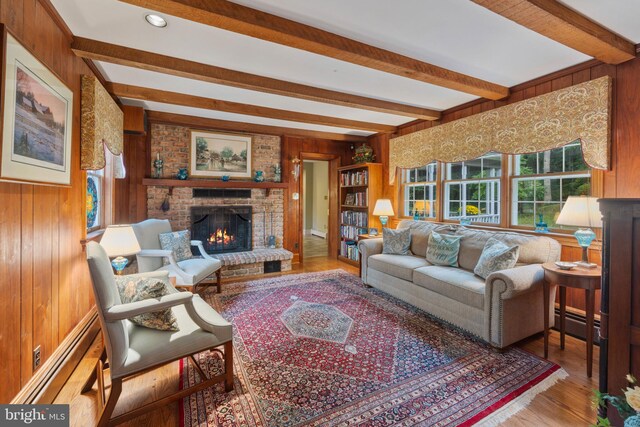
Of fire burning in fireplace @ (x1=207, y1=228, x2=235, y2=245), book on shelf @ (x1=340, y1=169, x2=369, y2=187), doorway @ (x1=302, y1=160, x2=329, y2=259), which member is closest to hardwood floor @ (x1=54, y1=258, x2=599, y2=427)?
fire burning in fireplace @ (x1=207, y1=228, x2=235, y2=245)

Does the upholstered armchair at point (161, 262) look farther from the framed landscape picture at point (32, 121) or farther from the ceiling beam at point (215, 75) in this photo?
the ceiling beam at point (215, 75)

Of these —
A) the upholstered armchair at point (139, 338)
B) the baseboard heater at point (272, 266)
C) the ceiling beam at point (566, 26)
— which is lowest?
the baseboard heater at point (272, 266)

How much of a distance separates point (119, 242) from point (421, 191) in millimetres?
4241

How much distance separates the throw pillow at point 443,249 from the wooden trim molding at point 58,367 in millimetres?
3508

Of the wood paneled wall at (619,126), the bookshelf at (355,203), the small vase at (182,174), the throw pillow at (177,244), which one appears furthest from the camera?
the bookshelf at (355,203)

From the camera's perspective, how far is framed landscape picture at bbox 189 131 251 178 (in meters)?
4.75

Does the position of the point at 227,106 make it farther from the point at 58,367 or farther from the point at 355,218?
the point at 58,367

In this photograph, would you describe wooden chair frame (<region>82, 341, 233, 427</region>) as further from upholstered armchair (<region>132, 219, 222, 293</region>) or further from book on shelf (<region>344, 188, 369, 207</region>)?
book on shelf (<region>344, 188, 369, 207</region>)

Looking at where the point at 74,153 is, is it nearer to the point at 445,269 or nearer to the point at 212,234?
the point at 212,234

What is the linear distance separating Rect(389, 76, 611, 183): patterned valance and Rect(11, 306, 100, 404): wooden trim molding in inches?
178

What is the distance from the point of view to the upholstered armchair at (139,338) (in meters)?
1.56

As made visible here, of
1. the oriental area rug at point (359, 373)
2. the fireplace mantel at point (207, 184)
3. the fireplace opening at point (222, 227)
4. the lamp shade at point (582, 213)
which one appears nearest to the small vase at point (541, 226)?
the lamp shade at point (582, 213)

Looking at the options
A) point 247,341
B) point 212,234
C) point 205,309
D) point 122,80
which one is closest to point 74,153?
point 122,80

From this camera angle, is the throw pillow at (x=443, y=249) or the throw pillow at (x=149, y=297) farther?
the throw pillow at (x=443, y=249)
